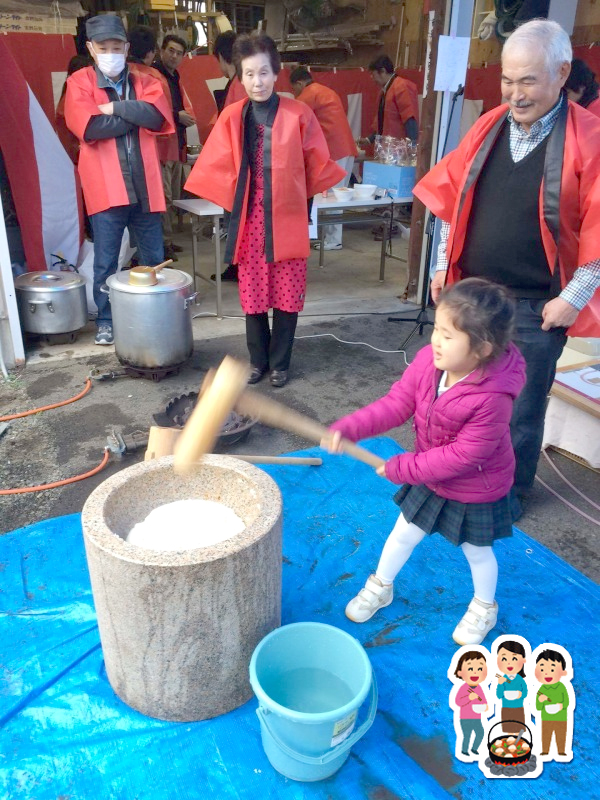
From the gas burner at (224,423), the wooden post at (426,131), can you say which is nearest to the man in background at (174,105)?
the wooden post at (426,131)

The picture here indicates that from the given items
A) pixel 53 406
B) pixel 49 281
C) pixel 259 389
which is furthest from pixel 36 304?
pixel 259 389

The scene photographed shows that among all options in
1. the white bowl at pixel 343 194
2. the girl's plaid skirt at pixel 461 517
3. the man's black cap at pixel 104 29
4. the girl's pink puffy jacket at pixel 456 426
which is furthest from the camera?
the white bowl at pixel 343 194

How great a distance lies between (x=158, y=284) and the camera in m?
3.97

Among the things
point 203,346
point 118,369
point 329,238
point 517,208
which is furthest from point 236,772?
point 329,238

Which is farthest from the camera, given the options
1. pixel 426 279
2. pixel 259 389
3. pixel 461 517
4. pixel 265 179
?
pixel 426 279

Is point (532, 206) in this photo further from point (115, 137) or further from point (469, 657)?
point (115, 137)

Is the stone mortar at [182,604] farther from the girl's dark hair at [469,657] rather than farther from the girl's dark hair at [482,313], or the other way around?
the girl's dark hair at [482,313]

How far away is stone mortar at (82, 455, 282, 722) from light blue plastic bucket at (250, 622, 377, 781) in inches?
3.6

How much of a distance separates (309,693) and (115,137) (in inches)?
150

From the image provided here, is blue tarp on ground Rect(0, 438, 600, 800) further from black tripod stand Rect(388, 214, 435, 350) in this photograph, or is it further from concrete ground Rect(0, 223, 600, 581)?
black tripod stand Rect(388, 214, 435, 350)

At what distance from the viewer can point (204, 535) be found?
74.1 inches

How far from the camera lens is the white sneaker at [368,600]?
2236mm

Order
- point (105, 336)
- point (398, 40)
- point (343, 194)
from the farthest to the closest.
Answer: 1. point (398, 40)
2. point (343, 194)
3. point (105, 336)

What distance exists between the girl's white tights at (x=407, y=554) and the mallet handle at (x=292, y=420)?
328 millimetres
